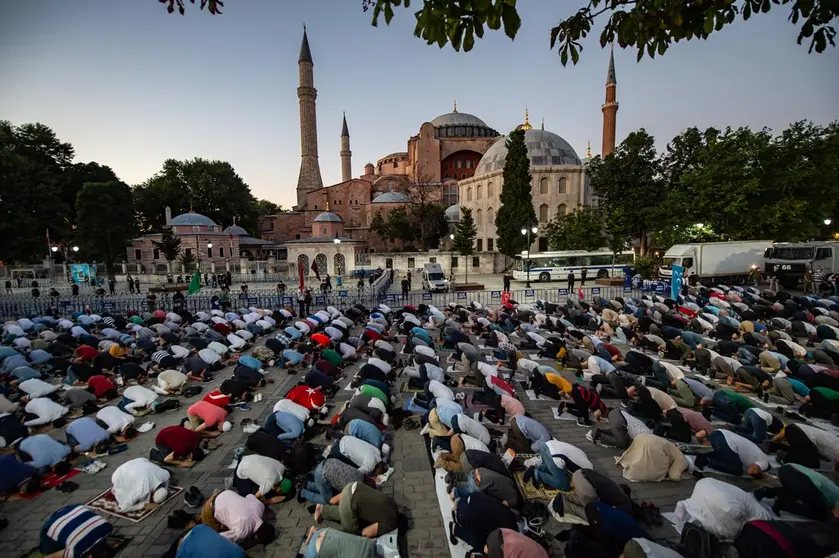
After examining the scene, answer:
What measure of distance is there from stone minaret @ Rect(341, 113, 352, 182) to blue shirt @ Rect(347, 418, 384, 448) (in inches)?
2821

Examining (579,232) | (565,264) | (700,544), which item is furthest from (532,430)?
(579,232)

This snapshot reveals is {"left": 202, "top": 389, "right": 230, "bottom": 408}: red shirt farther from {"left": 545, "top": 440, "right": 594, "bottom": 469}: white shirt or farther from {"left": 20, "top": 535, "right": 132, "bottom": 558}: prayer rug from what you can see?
{"left": 545, "top": 440, "right": 594, "bottom": 469}: white shirt

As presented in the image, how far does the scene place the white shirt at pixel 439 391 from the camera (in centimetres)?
757

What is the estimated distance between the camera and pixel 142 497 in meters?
5.27

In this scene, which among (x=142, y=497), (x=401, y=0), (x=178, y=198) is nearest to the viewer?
(x=401, y=0)

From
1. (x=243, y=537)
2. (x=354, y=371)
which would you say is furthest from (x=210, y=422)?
(x=354, y=371)

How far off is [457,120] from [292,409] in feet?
224

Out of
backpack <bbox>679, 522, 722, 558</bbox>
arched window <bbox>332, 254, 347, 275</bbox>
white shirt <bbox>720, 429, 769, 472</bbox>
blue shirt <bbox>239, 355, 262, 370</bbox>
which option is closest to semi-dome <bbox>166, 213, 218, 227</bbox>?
arched window <bbox>332, 254, 347, 275</bbox>

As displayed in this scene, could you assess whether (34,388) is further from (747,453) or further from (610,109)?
(610,109)

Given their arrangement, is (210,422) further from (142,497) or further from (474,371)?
(474,371)

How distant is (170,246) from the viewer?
3719 cm

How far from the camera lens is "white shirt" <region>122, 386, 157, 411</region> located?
812 cm

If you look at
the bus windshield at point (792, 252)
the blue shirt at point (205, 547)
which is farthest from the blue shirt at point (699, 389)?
the bus windshield at point (792, 252)

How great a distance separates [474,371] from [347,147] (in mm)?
72177
